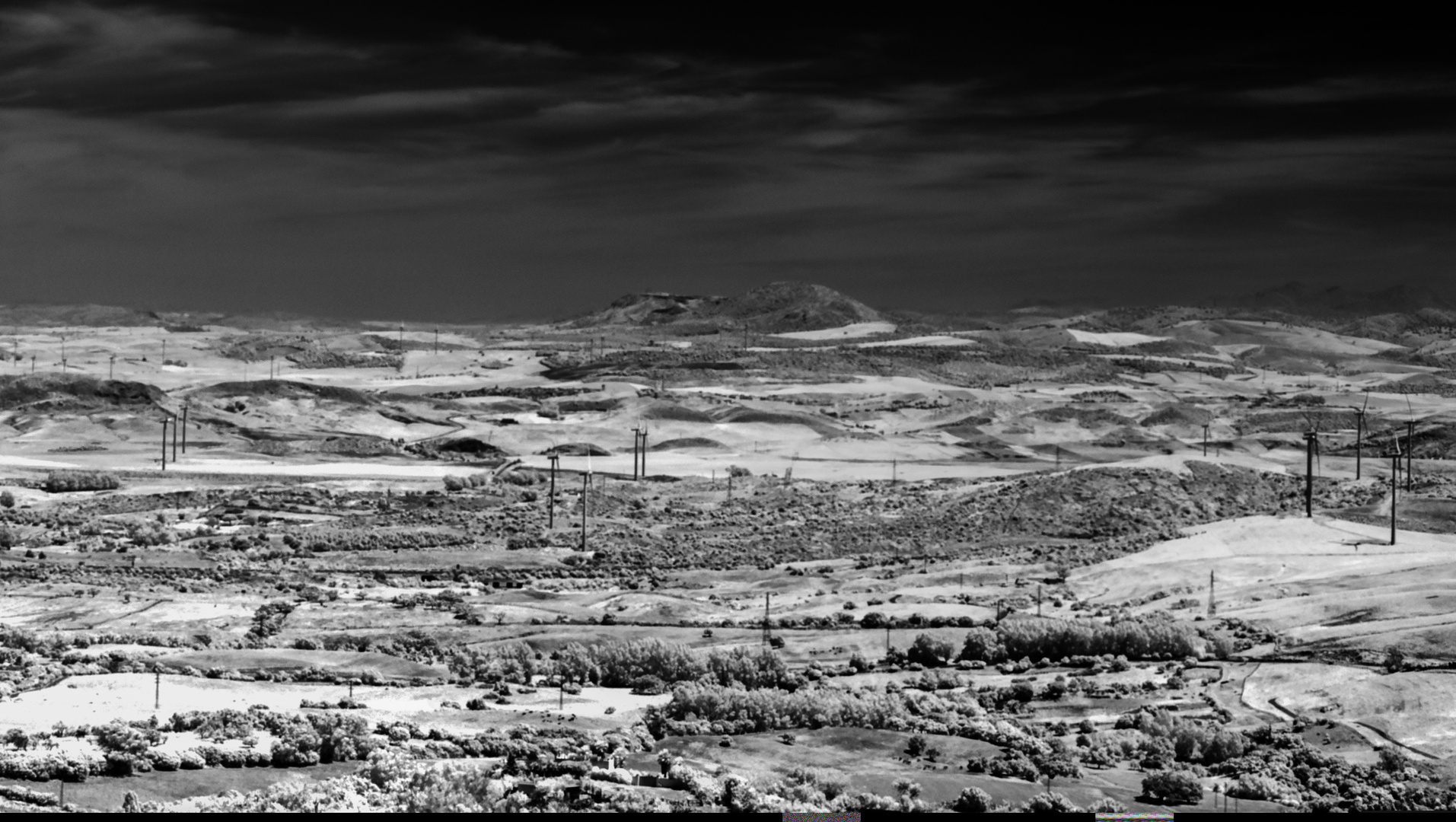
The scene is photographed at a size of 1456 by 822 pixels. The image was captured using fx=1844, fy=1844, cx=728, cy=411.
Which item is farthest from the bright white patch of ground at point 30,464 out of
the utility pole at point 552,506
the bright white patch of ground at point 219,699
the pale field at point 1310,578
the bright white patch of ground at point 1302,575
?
the bright white patch of ground at point 219,699

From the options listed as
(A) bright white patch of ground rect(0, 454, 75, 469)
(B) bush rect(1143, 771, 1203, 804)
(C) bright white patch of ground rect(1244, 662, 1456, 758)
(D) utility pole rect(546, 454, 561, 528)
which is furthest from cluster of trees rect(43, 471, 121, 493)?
(B) bush rect(1143, 771, 1203, 804)

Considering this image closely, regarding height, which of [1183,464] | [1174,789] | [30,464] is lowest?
[1174,789]

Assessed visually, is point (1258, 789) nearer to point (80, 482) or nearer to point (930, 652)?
point (930, 652)

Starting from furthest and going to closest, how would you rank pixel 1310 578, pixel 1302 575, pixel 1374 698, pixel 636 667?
pixel 1302 575
pixel 1310 578
pixel 636 667
pixel 1374 698

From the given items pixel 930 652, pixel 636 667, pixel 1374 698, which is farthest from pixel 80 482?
pixel 1374 698

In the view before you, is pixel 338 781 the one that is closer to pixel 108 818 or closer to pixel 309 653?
pixel 108 818

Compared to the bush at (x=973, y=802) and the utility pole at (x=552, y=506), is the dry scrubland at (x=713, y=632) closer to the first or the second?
the bush at (x=973, y=802)
